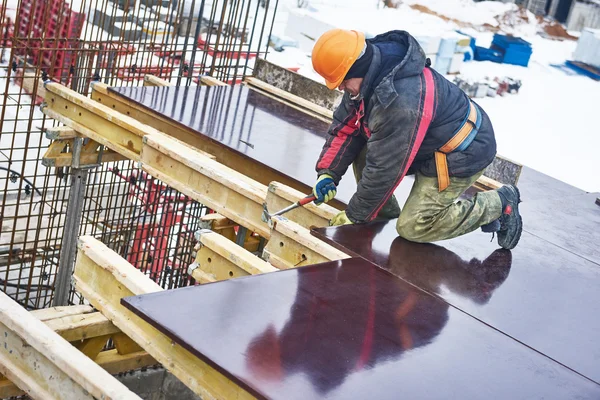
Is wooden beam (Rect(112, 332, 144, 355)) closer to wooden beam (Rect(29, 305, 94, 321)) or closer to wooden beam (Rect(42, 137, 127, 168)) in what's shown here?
wooden beam (Rect(29, 305, 94, 321))

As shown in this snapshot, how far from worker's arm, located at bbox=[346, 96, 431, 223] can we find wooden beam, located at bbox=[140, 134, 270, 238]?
0.78m

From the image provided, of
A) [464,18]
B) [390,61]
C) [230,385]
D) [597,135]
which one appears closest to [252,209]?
[390,61]

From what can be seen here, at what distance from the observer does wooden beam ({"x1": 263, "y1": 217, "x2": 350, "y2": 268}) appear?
15.2 feet

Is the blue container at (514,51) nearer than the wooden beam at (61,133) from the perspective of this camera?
No

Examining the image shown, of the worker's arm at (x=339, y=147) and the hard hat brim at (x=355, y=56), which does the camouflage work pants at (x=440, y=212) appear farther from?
the hard hat brim at (x=355, y=56)

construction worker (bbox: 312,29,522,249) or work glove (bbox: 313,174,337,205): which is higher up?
construction worker (bbox: 312,29,522,249)

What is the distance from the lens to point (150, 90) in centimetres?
727

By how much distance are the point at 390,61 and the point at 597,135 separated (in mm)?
16351

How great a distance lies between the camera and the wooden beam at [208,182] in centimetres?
526

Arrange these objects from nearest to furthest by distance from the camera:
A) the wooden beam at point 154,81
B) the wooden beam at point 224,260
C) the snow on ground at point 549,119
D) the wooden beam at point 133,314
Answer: the wooden beam at point 133,314 < the wooden beam at point 224,260 < the wooden beam at point 154,81 < the snow on ground at point 549,119

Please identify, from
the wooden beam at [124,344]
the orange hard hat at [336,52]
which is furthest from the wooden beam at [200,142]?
the wooden beam at [124,344]

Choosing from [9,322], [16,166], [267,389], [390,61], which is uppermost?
[390,61]

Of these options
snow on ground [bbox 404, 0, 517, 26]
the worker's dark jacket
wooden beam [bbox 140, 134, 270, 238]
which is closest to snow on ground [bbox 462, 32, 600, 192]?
snow on ground [bbox 404, 0, 517, 26]

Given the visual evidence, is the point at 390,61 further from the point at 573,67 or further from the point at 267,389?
the point at 573,67
